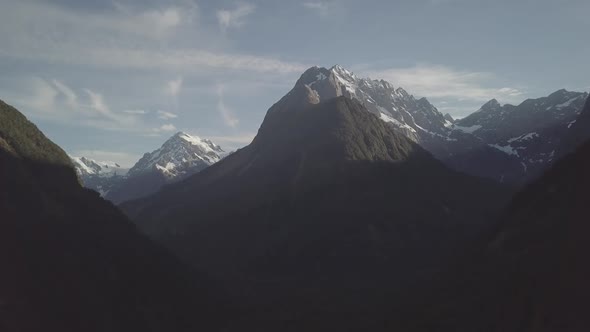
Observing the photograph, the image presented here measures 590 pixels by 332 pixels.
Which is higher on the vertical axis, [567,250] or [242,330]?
[567,250]

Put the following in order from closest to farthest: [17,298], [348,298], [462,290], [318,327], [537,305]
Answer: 1. [537,305]
2. [17,298]
3. [462,290]
4. [318,327]
5. [348,298]

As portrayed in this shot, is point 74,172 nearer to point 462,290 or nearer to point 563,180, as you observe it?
point 462,290

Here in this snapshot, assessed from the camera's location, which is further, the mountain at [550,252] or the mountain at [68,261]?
the mountain at [68,261]

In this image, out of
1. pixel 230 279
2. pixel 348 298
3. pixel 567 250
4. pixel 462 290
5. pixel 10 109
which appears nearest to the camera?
pixel 567 250

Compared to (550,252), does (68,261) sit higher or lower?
lower

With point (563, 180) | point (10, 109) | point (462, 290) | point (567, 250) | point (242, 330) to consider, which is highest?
point (10, 109)

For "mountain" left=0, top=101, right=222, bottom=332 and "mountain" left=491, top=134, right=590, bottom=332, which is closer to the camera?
"mountain" left=491, top=134, right=590, bottom=332

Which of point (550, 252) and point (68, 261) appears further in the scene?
point (68, 261)

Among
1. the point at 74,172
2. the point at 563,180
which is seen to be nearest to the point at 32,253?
the point at 74,172
